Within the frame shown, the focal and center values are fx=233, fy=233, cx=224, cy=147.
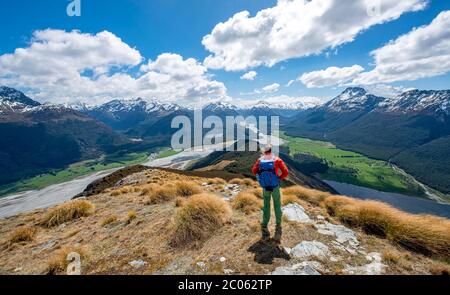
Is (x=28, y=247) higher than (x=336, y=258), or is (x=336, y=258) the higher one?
(x=336, y=258)

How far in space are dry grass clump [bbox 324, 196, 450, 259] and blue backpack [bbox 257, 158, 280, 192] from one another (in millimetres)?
4422

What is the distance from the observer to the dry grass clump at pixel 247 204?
12.5m

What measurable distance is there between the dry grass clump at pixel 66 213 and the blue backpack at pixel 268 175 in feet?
36.8

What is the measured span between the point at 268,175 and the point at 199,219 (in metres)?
3.66

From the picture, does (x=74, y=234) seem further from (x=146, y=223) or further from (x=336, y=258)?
(x=336, y=258)

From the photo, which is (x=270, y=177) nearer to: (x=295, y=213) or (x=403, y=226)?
(x=295, y=213)

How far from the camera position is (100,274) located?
7609 millimetres

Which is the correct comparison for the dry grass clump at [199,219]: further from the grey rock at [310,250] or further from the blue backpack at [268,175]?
the grey rock at [310,250]

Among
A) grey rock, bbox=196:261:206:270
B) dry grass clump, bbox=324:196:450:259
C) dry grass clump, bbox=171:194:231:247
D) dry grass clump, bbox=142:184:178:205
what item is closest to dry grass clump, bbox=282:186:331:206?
dry grass clump, bbox=324:196:450:259

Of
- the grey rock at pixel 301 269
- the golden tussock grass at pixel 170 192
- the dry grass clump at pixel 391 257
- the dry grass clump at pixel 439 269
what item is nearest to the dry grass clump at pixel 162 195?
the golden tussock grass at pixel 170 192

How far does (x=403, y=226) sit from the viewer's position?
363 inches

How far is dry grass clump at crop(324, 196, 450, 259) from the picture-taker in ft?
27.3
